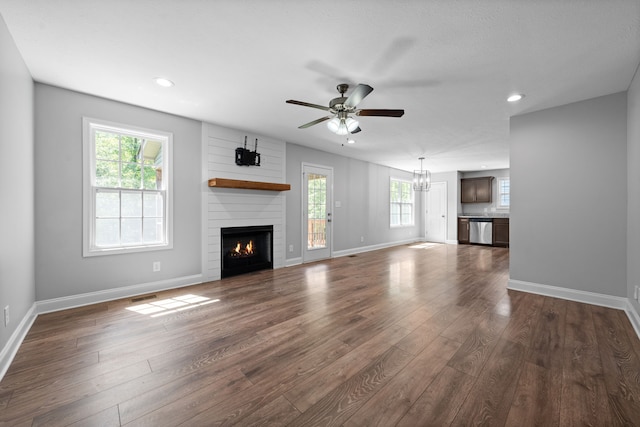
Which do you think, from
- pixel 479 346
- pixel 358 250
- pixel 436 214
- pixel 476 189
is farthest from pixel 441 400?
pixel 476 189

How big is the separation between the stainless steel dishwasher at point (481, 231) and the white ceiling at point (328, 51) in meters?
5.56

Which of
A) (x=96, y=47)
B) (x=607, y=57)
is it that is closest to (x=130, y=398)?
(x=96, y=47)

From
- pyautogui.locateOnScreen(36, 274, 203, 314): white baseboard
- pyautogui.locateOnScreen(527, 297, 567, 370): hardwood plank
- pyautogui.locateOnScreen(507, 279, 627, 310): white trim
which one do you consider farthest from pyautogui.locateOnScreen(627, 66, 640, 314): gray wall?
pyautogui.locateOnScreen(36, 274, 203, 314): white baseboard

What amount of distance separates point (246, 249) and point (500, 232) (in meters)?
7.69

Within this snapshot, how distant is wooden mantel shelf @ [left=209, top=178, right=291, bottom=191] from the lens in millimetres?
4202

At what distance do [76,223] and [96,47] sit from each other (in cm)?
205

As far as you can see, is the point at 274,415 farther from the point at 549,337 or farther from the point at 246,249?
the point at 246,249

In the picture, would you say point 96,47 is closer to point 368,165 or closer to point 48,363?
point 48,363

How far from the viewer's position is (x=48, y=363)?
2020mm

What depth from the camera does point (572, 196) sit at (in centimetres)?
344

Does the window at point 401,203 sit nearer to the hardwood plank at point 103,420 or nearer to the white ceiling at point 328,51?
the white ceiling at point 328,51

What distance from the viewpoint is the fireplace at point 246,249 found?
4.62 meters

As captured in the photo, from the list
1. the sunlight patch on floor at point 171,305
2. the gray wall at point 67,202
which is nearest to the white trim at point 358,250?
the sunlight patch on floor at point 171,305

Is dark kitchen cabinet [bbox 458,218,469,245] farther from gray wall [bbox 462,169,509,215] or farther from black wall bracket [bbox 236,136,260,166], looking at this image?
black wall bracket [bbox 236,136,260,166]
